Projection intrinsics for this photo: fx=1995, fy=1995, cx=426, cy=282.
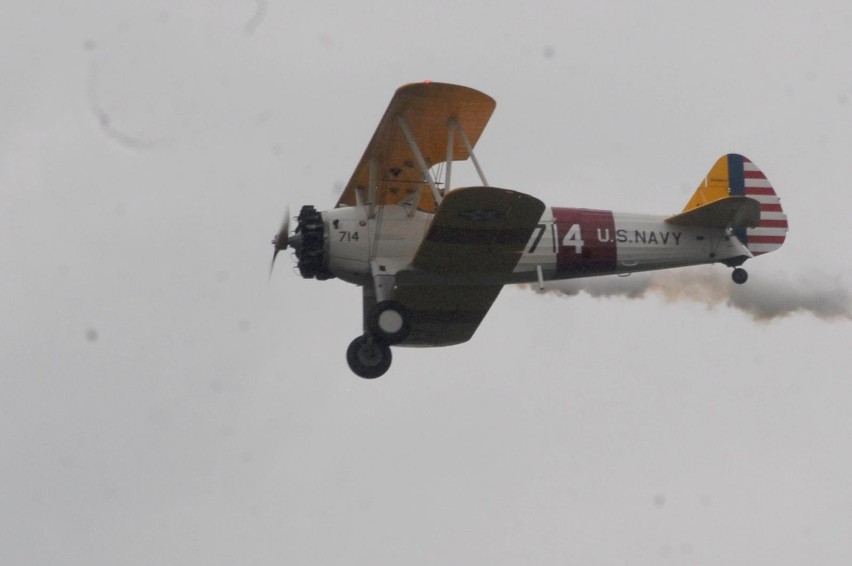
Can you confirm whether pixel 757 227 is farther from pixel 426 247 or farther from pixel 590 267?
pixel 426 247

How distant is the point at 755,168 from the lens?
2512cm

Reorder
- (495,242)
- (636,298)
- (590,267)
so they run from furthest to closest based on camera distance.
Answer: (636,298) → (590,267) → (495,242)

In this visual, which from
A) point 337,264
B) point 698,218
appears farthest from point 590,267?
point 337,264

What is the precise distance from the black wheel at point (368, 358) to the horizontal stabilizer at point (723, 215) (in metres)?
3.86

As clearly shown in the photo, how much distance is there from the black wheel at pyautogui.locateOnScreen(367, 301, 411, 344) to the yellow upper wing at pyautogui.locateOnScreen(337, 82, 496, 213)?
1432 mm

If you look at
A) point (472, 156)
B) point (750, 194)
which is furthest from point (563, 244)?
point (750, 194)

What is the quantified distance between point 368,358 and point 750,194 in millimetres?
5448

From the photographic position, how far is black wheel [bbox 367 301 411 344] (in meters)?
22.8

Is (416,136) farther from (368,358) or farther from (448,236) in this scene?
(368,358)

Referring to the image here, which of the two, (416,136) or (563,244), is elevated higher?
(416,136)

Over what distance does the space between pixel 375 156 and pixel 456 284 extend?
1771 mm

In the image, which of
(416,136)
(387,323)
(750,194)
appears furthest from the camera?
(750,194)

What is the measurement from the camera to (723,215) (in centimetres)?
2375

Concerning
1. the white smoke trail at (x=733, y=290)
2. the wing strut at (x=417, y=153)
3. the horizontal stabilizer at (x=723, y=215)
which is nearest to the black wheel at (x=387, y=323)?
the wing strut at (x=417, y=153)
